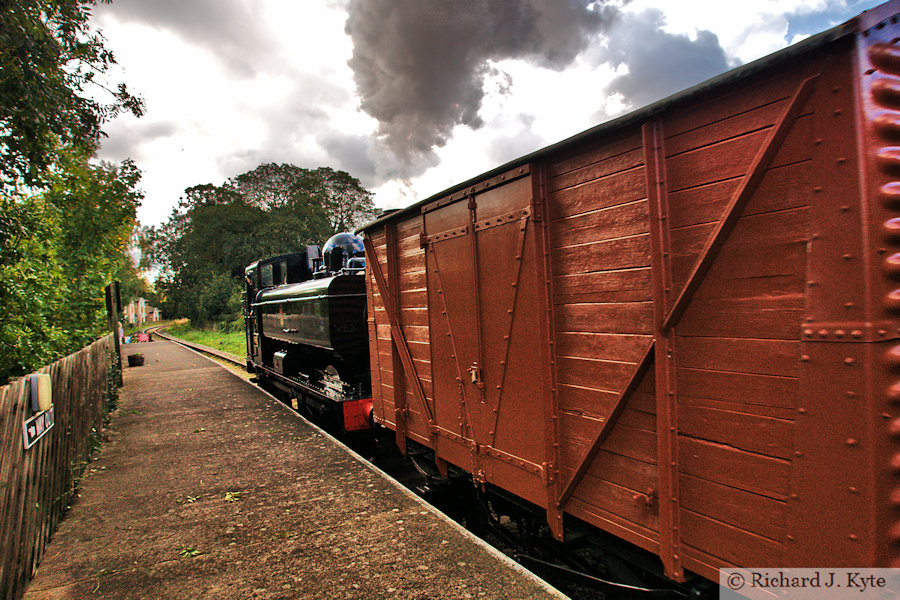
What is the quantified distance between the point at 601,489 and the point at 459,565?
4.12 feet

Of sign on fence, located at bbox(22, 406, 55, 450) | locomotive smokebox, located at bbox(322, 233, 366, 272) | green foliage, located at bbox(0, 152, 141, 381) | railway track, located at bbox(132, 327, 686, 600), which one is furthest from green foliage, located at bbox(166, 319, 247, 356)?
sign on fence, located at bbox(22, 406, 55, 450)

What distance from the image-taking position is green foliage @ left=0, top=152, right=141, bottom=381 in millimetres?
4871

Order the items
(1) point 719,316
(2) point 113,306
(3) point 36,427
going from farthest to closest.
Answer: (2) point 113,306 < (3) point 36,427 < (1) point 719,316

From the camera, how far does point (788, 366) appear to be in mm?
1869

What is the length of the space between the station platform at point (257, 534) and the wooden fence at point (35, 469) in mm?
190

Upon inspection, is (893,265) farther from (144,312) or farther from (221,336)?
(144,312)

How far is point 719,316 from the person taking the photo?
2.09 meters

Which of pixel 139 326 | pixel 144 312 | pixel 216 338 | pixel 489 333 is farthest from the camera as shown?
pixel 144 312

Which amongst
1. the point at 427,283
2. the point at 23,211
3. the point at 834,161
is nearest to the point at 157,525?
the point at 427,283

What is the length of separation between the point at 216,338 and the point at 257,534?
3232 cm

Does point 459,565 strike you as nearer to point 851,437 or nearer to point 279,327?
point 851,437

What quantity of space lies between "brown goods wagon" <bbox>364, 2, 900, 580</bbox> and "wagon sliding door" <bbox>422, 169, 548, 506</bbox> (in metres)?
0.02

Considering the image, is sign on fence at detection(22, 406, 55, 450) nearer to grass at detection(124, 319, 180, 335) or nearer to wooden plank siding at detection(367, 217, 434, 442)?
wooden plank siding at detection(367, 217, 434, 442)

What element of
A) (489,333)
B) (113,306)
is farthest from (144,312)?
(489,333)
